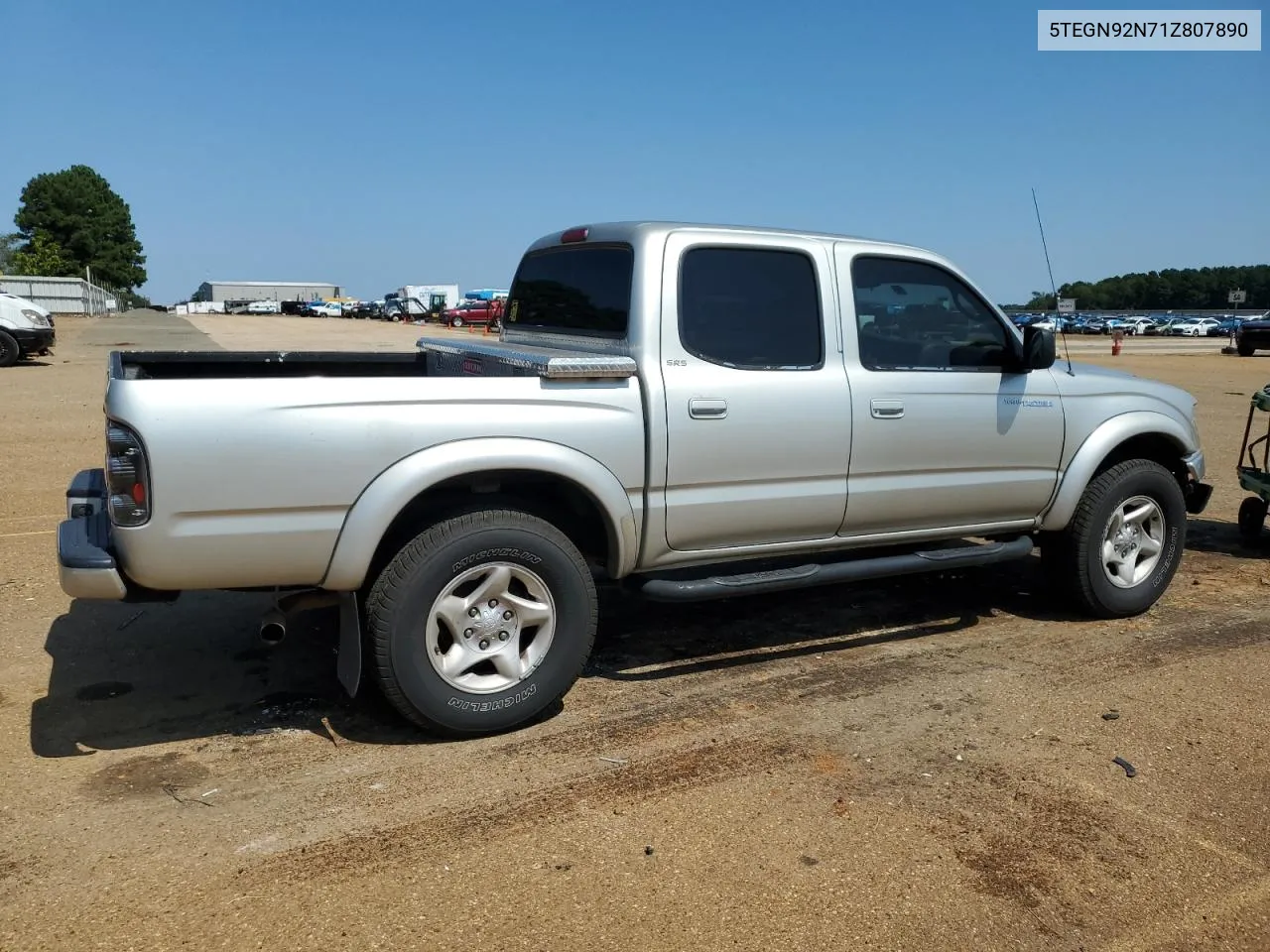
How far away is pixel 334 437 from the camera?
143 inches

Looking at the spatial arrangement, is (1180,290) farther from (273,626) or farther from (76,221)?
(273,626)

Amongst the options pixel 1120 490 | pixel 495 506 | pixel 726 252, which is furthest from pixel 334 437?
pixel 1120 490

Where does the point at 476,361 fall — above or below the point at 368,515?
above

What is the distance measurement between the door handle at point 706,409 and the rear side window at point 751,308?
202 millimetres

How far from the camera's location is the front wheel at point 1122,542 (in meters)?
5.50

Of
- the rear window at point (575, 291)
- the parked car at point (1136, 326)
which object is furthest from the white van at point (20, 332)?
the parked car at point (1136, 326)

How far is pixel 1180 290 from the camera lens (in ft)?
472

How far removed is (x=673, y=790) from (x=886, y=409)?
6.76 ft

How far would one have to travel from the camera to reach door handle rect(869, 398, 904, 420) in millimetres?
4742

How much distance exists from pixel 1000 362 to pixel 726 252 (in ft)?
5.19

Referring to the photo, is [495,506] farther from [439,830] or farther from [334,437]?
[439,830]

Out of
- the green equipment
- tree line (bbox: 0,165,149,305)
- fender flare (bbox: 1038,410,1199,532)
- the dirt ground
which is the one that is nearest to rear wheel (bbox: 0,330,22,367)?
the dirt ground

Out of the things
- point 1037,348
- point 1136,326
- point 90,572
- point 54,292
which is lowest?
point 90,572

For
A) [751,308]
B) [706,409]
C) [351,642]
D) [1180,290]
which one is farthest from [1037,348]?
[1180,290]
